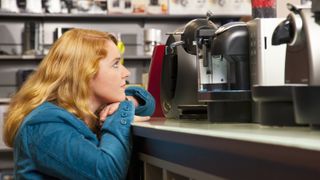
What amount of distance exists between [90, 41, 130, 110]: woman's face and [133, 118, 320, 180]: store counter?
0.84 feet

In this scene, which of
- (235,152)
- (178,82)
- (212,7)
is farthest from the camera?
(212,7)

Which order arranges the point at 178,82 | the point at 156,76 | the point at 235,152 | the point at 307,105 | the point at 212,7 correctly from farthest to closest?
the point at 212,7
the point at 156,76
the point at 178,82
the point at 307,105
the point at 235,152

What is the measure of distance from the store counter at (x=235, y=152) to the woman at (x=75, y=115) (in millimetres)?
106

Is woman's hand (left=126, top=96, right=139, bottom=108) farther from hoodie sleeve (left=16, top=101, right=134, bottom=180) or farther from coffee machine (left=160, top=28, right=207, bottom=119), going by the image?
hoodie sleeve (left=16, top=101, right=134, bottom=180)

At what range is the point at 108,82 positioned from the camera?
183 cm

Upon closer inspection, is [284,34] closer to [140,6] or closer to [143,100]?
[143,100]

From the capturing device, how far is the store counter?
755mm

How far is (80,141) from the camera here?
1564 millimetres

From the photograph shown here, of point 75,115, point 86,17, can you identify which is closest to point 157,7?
point 86,17

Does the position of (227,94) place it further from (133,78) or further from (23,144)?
(133,78)

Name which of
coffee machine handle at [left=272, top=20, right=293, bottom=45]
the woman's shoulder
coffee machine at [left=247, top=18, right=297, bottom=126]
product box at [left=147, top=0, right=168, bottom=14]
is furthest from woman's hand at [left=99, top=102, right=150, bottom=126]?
product box at [left=147, top=0, right=168, bottom=14]

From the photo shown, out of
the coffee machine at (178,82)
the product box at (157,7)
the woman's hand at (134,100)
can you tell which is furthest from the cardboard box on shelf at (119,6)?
the woman's hand at (134,100)

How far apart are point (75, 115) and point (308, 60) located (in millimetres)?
875

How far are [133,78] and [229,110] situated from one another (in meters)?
3.50
